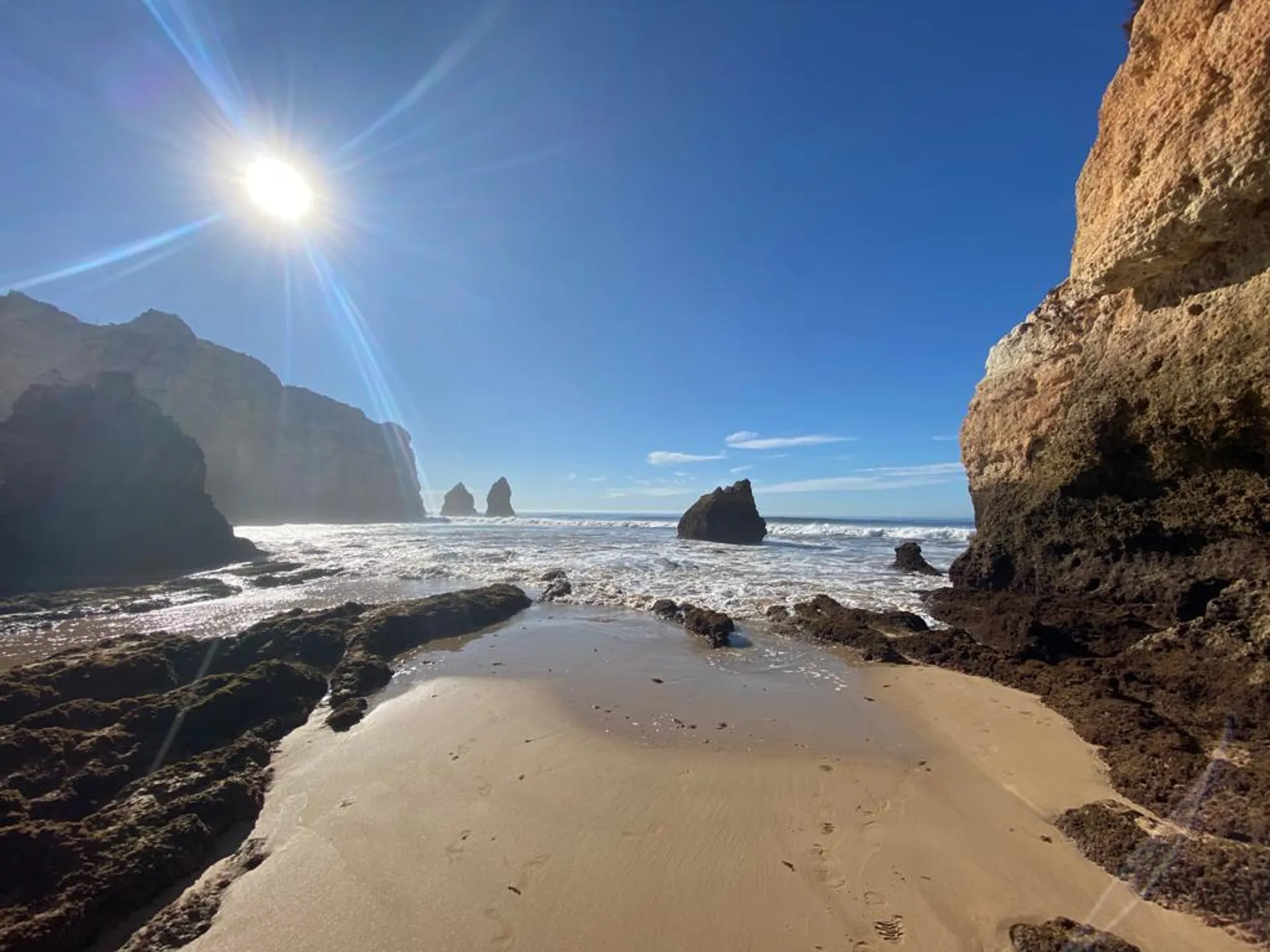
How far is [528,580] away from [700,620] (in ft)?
27.6

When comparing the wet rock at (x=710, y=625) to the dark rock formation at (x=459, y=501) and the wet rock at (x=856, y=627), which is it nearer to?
the wet rock at (x=856, y=627)

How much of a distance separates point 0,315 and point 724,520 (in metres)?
72.4

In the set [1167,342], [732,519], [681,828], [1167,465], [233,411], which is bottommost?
[681,828]

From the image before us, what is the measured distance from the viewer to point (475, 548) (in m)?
28.0

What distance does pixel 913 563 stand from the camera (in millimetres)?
19812

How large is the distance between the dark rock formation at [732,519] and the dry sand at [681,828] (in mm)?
29632

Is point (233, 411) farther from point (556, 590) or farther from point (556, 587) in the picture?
point (556, 590)

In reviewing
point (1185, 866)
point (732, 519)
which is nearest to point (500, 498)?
point (732, 519)

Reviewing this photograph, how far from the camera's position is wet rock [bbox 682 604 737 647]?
32.3ft

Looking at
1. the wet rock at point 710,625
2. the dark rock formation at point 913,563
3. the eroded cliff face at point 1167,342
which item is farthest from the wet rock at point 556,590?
the dark rock formation at point 913,563

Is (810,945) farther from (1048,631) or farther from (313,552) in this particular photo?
(313,552)

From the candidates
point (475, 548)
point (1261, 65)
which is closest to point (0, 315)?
point (475, 548)

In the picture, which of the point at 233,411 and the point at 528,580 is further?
the point at 233,411

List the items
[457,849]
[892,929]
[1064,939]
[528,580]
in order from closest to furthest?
[1064,939] → [892,929] → [457,849] → [528,580]
